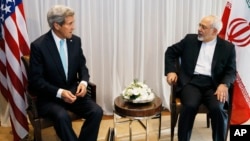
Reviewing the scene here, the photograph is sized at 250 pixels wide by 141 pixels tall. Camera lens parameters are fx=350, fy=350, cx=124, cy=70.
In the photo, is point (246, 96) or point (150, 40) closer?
point (246, 96)

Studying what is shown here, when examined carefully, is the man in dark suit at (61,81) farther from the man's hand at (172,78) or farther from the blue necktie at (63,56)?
the man's hand at (172,78)

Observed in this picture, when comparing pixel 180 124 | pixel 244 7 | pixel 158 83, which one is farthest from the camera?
pixel 158 83

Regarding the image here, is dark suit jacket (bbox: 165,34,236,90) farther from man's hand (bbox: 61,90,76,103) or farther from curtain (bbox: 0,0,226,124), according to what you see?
man's hand (bbox: 61,90,76,103)

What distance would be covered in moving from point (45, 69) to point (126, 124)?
121cm

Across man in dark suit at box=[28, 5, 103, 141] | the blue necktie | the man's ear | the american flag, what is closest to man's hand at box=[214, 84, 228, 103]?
man in dark suit at box=[28, 5, 103, 141]

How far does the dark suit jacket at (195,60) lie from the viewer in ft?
10.4

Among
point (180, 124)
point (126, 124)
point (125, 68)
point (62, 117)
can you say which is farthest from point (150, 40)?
point (62, 117)

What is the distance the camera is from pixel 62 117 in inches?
109

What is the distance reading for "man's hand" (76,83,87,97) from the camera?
9.55ft

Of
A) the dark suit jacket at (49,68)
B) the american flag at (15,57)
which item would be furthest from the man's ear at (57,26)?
the american flag at (15,57)

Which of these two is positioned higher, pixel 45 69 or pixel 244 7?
pixel 244 7

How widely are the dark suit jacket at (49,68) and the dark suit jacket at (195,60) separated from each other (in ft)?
2.89

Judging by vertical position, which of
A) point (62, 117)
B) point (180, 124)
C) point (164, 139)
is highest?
point (62, 117)

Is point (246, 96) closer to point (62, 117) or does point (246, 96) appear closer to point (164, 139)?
point (164, 139)
